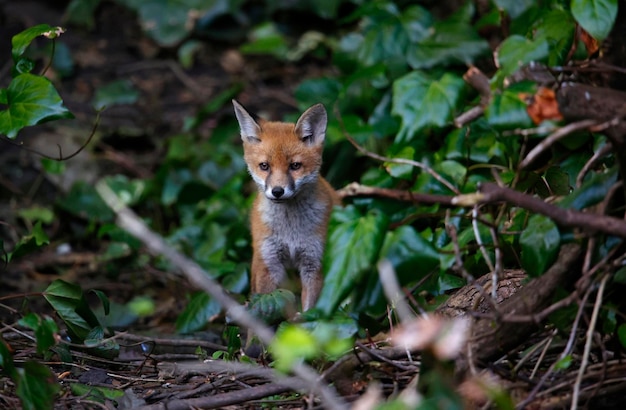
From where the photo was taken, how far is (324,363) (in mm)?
4199

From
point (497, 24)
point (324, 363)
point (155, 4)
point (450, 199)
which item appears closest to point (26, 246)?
point (324, 363)

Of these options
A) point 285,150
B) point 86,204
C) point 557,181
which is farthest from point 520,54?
point 86,204

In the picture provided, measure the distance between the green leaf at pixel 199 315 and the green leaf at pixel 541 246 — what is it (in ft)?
10.8

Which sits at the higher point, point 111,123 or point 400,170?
point 400,170

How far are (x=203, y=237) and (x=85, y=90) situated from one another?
11.8 feet

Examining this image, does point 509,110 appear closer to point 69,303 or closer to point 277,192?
point 277,192

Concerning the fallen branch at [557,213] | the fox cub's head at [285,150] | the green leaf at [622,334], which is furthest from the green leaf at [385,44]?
the fallen branch at [557,213]

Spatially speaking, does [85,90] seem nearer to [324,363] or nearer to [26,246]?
[26,246]

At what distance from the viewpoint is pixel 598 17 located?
13.2 ft

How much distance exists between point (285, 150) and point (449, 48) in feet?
7.32

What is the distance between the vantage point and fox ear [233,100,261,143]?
635 cm

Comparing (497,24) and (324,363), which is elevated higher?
(497,24)

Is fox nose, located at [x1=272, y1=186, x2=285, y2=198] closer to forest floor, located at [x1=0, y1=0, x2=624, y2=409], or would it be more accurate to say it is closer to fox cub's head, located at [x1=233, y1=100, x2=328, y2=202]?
fox cub's head, located at [x1=233, y1=100, x2=328, y2=202]

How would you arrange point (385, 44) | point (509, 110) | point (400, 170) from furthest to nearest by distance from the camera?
1. point (385, 44)
2. point (400, 170)
3. point (509, 110)
